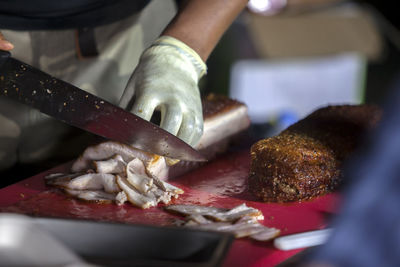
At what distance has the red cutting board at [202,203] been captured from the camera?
1889mm

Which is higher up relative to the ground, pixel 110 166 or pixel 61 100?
pixel 61 100

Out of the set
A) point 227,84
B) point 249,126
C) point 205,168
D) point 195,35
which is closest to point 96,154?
point 205,168

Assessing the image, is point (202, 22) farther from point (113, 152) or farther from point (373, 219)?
point (373, 219)

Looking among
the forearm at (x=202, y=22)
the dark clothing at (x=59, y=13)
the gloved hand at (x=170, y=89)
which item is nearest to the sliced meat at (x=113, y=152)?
the gloved hand at (x=170, y=89)

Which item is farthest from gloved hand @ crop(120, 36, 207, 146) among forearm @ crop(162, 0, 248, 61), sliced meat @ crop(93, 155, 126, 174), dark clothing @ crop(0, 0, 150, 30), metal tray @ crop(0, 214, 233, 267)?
metal tray @ crop(0, 214, 233, 267)

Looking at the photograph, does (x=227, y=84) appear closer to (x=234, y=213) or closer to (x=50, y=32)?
(x=50, y=32)

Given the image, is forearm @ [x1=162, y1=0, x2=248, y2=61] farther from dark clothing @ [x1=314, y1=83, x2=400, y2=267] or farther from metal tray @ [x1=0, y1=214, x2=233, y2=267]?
dark clothing @ [x1=314, y1=83, x2=400, y2=267]

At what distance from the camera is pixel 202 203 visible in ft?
7.76

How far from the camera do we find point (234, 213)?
84.1 inches

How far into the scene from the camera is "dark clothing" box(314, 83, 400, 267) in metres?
1.12

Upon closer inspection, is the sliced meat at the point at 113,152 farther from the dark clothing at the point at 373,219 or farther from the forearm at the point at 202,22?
the dark clothing at the point at 373,219

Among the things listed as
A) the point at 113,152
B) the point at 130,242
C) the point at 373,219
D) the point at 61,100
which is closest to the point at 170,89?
the point at 113,152

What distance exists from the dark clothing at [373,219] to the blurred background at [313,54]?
208 inches

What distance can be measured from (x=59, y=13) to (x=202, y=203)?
1.26 meters
